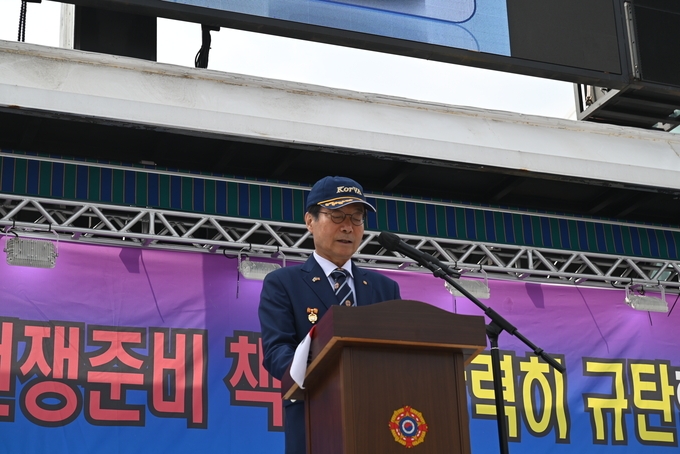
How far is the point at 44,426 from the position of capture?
5047 mm

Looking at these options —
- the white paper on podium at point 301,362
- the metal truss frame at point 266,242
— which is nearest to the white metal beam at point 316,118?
the metal truss frame at point 266,242

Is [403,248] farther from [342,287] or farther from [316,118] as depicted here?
[316,118]

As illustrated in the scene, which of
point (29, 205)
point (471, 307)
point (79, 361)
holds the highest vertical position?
point (29, 205)

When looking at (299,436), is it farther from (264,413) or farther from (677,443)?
(677,443)

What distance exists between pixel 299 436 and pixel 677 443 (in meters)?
4.57

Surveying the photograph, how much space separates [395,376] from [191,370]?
3.54 metres

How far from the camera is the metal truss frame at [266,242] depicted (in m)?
5.30

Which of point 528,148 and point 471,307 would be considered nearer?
point 528,148

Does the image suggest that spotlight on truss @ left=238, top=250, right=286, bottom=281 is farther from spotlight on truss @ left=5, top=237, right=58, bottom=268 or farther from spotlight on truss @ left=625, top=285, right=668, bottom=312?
spotlight on truss @ left=625, top=285, right=668, bottom=312

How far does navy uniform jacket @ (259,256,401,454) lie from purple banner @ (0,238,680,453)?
283 cm

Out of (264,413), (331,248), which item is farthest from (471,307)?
(331,248)

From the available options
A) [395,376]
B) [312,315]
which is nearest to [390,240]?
[312,315]

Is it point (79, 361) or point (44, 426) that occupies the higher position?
point (79, 361)

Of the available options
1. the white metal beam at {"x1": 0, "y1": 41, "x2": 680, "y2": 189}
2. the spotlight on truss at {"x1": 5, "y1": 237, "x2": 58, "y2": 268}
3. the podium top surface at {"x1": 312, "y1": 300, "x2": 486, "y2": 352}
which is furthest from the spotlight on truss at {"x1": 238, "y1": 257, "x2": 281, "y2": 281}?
the podium top surface at {"x1": 312, "y1": 300, "x2": 486, "y2": 352}
